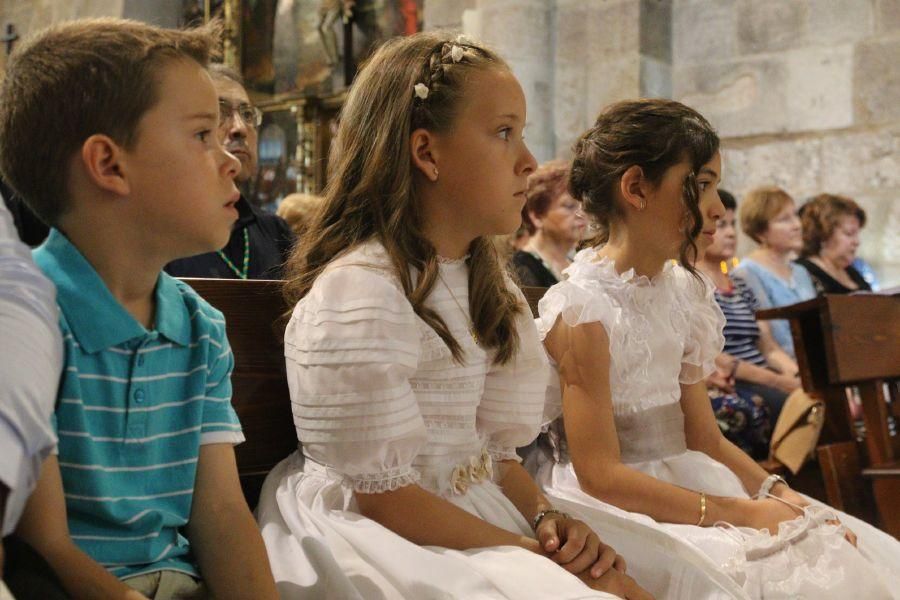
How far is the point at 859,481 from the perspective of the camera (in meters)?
3.32

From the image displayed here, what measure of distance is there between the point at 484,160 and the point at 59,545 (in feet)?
3.31

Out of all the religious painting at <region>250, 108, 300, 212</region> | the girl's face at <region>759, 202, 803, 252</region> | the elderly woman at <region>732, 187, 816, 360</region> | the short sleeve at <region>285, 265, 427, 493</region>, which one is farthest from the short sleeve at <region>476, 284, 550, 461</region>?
the religious painting at <region>250, 108, 300, 212</region>

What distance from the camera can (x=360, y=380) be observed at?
1715mm

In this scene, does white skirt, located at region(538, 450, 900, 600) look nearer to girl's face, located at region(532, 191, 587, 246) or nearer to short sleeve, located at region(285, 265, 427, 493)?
short sleeve, located at region(285, 265, 427, 493)

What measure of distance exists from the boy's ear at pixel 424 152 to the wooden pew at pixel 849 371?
5.81 ft

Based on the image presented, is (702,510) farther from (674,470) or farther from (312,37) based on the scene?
(312,37)

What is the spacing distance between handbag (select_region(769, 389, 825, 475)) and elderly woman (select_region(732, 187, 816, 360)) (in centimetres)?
197

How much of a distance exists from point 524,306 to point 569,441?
334 millimetres

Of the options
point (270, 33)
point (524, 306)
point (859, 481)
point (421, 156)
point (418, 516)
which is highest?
point (270, 33)

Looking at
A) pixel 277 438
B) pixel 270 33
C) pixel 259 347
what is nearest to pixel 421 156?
pixel 259 347

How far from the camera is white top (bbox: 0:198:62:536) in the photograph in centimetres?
92

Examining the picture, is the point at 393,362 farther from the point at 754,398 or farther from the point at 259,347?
the point at 754,398

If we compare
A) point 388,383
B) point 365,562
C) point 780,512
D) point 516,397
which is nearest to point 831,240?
point 780,512

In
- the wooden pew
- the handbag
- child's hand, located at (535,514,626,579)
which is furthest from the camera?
the handbag
